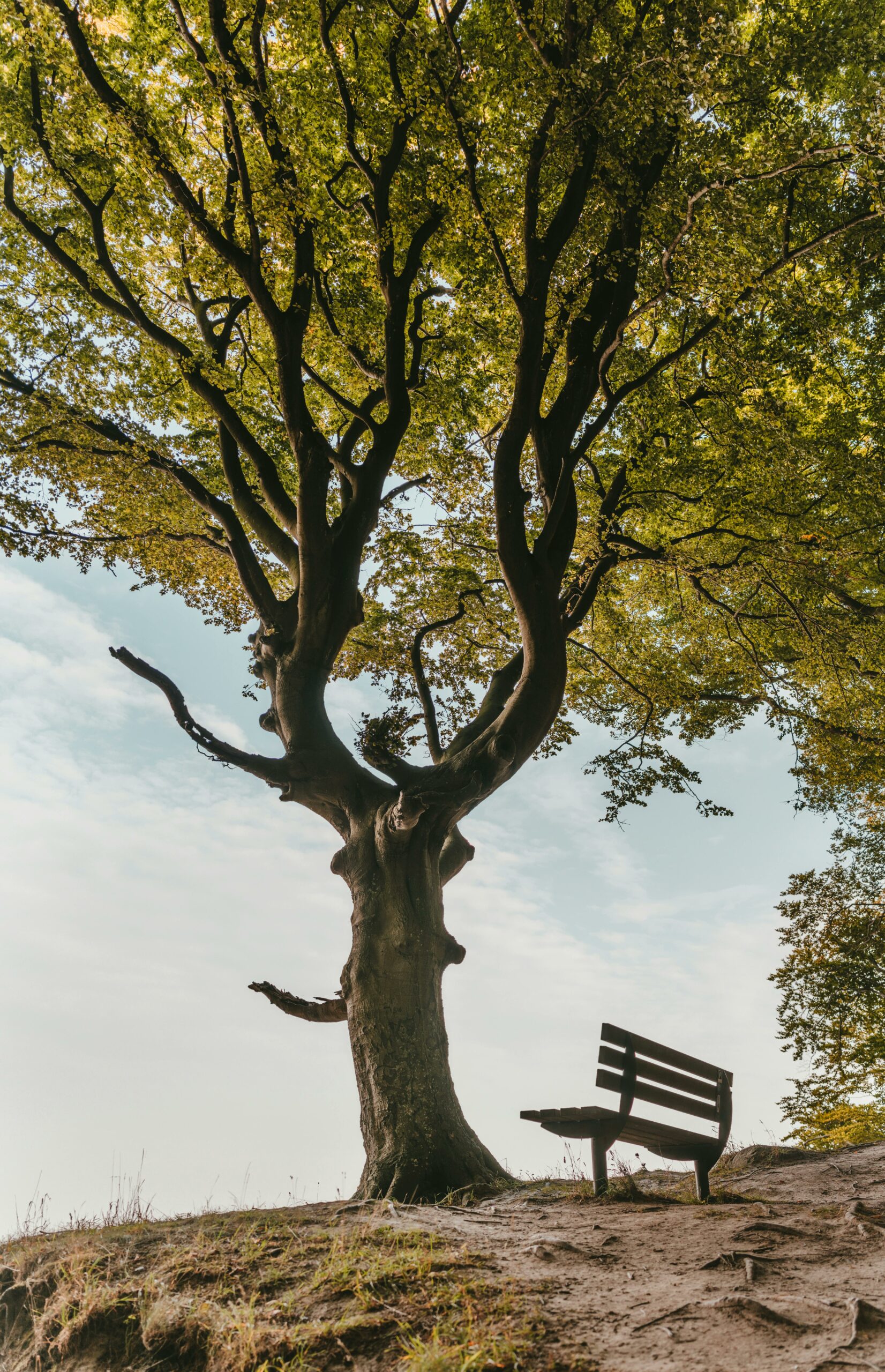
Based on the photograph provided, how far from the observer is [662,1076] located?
6.48 metres

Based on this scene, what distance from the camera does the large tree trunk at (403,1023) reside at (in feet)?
23.6

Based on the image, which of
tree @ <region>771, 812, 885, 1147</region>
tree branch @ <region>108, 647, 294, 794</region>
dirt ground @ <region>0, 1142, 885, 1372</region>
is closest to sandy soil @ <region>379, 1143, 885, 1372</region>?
dirt ground @ <region>0, 1142, 885, 1372</region>

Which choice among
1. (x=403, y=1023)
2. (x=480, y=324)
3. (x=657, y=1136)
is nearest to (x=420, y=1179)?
(x=403, y=1023)

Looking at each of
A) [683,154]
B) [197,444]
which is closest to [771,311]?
[683,154]

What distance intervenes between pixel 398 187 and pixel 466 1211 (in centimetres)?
1055

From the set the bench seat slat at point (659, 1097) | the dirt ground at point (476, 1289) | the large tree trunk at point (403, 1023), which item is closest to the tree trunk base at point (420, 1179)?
the large tree trunk at point (403, 1023)

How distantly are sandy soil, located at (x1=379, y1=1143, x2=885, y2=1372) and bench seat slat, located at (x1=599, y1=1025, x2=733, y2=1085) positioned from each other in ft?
2.96

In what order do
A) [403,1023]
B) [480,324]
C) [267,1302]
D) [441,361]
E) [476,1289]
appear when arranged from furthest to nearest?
[441,361] < [480,324] < [403,1023] < [267,1302] < [476,1289]

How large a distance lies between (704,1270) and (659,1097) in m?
2.18

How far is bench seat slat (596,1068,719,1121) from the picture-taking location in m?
6.16

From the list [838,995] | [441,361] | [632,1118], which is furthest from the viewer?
[838,995]

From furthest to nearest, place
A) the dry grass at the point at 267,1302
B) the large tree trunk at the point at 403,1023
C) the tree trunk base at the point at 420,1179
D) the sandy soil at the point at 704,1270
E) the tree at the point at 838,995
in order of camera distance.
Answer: the tree at the point at 838,995
the large tree trunk at the point at 403,1023
the tree trunk base at the point at 420,1179
the dry grass at the point at 267,1302
the sandy soil at the point at 704,1270

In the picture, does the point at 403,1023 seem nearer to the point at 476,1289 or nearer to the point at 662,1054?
the point at 662,1054

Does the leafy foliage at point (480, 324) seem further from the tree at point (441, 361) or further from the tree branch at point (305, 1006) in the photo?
the tree branch at point (305, 1006)
